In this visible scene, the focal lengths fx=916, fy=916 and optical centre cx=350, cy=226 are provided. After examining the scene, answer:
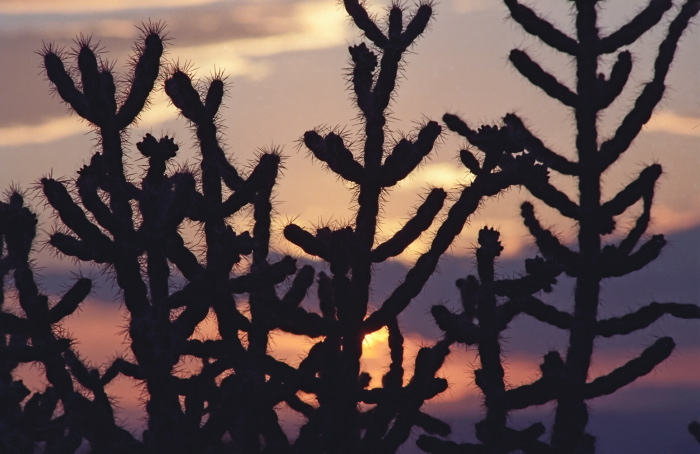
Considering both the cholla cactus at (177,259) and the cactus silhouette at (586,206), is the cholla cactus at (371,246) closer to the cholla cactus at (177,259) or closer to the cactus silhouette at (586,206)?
the cholla cactus at (177,259)

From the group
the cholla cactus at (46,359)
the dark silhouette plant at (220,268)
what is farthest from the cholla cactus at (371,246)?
the cholla cactus at (46,359)

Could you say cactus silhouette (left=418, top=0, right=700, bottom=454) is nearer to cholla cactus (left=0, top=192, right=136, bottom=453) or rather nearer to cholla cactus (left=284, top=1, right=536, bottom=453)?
cholla cactus (left=284, top=1, right=536, bottom=453)

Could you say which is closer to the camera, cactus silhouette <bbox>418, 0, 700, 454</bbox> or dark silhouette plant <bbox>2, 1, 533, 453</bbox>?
dark silhouette plant <bbox>2, 1, 533, 453</bbox>

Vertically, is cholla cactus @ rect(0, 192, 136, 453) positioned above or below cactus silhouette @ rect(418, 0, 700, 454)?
below

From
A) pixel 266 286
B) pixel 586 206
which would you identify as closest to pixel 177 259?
pixel 266 286

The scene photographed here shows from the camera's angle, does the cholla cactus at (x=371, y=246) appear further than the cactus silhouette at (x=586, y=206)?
No

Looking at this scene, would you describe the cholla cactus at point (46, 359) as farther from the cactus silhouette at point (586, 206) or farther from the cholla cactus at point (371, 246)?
the cactus silhouette at point (586, 206)

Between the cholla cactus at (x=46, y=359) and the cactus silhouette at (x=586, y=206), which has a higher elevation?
the cactus silhouette at (x=586, y=206)

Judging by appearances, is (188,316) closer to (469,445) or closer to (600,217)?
(469,445)

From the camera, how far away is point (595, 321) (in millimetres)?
9109

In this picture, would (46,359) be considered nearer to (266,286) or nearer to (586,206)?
(266,286)

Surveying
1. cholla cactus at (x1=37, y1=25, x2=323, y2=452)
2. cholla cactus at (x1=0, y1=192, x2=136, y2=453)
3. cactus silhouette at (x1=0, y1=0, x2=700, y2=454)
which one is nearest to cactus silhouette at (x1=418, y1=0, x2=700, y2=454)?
cactus silhouette at (x1=0, y1=0, x2=700, y2=454)

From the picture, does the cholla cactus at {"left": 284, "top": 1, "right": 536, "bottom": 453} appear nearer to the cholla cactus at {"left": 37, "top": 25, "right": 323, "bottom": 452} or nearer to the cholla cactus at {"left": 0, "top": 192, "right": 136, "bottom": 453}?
the cholla cactus at {"left": 37, "top": 25, "right": 323, "bottom": 452}

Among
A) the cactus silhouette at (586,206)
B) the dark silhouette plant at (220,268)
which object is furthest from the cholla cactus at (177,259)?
the cactus silhouette at (586,206)
